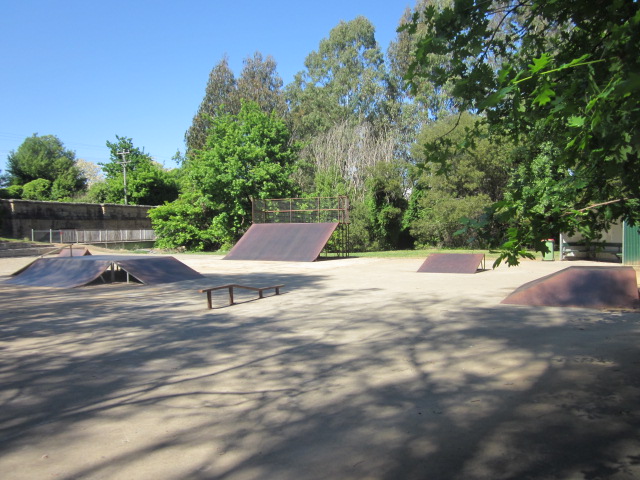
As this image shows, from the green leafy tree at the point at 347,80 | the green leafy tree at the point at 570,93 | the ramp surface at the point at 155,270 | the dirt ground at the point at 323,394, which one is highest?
the green leafy tree at the point at 347,80

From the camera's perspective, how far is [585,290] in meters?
9.75

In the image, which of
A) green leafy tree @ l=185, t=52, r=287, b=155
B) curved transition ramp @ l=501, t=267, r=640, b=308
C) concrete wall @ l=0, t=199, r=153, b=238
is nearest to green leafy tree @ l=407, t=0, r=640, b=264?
curved transition ramp @ l=501, t=267, r=640, b=308

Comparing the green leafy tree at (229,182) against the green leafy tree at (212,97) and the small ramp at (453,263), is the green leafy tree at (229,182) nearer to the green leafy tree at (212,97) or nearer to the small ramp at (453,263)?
the small ramp at (453,263)

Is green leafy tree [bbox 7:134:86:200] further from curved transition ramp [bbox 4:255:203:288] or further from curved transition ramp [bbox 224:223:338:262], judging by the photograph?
curved transition ramp [bbox 4:255:203:288]

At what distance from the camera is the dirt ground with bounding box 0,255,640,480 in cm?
337

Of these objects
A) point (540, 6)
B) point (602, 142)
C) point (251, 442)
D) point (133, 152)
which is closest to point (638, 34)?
point (602, 142)

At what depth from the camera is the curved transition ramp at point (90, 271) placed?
14.3 m

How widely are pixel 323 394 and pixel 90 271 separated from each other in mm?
11509

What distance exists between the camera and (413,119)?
4219 centimetres

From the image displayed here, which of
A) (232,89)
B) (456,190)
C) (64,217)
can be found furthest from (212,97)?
(456,190)

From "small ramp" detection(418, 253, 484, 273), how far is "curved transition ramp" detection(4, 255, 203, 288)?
24.6 feet

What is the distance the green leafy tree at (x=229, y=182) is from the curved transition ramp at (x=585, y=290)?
73.2ft

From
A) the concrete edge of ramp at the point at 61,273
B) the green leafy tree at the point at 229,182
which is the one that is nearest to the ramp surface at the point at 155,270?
the concrete edge of ramp at the point at 61,273

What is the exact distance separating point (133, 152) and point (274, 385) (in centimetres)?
5696
